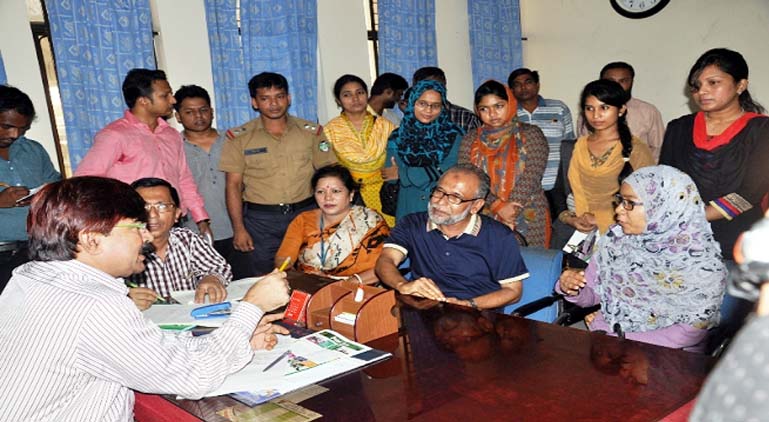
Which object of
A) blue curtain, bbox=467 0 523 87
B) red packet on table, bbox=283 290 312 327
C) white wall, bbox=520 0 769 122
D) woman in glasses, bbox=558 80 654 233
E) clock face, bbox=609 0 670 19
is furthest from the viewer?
blue curtain, bbox=467 0 523 87

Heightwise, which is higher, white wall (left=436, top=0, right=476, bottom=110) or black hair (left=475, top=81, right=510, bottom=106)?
white wall (left=436, top=0, right=476, bottom=110)

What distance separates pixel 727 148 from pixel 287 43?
348 cm

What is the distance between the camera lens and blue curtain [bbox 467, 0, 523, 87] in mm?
6664

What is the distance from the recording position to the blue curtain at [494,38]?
21.9ft

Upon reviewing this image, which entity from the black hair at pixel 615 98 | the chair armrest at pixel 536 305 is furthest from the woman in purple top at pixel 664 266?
the black hair at pixel 615 98

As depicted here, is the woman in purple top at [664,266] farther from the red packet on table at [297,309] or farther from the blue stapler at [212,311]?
the blue stapler at [212,311]

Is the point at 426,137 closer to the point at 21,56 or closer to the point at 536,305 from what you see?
the point at 536,305

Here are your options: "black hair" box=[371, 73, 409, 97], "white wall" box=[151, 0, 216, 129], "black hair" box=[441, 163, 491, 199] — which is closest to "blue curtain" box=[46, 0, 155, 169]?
"white wall" box=[151, 0, 216, 129]

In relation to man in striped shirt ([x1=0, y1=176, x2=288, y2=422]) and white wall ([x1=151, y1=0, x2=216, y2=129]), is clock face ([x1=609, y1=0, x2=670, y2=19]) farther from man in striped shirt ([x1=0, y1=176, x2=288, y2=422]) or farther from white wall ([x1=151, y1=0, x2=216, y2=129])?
man in striped shirt ([x1=0, y1=176, x2=288, y2=422])

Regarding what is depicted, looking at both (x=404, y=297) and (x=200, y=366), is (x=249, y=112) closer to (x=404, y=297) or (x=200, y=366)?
(x=404, y=297)

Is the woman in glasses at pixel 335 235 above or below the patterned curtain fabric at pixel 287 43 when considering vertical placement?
below

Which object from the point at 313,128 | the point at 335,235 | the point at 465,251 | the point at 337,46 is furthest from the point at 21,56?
the point at 465,251

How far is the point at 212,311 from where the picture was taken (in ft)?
6.70

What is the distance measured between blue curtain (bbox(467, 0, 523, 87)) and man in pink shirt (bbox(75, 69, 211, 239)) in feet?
13.1
